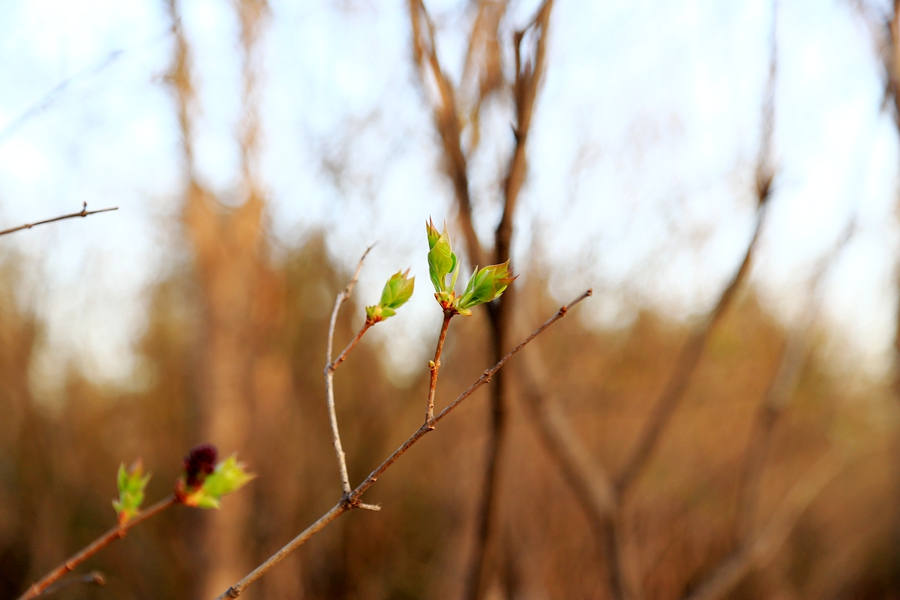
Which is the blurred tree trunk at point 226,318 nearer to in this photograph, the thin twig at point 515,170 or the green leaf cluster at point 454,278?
the thin twig at point 515,170

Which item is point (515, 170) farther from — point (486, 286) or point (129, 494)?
point (129, 494)

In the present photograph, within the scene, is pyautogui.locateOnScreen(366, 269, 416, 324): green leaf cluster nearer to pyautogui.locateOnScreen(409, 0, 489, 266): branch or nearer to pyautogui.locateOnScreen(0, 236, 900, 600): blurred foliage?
pyautogui.locateOnScreen(409, 0, 489, 266): branch

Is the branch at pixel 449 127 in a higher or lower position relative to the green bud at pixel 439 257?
higher

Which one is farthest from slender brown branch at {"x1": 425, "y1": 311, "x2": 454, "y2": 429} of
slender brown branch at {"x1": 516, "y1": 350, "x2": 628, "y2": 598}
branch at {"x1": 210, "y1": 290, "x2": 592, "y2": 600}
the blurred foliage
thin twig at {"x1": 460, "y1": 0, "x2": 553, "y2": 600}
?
the blurred foliage

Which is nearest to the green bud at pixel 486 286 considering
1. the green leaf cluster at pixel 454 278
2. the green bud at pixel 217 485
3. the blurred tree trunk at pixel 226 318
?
the green leaf cluster at pixel 454 278

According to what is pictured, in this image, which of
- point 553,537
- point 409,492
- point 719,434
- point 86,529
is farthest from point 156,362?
point 719,434
